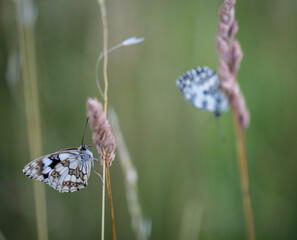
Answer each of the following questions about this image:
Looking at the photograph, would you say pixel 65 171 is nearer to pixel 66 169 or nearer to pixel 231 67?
pixel 66 169

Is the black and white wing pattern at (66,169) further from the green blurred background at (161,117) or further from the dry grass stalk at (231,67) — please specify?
the green blurred background at (161,117)

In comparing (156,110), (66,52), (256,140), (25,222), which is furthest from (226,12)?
(25,222)

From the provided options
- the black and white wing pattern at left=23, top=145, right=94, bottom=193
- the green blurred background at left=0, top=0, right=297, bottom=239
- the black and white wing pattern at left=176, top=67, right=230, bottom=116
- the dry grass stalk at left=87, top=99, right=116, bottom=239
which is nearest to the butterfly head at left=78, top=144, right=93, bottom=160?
the black and white wing pattern at left=23, top=145, right=94, bottom=193

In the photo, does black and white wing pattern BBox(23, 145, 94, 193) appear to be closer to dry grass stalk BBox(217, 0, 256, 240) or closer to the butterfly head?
the butterfly head

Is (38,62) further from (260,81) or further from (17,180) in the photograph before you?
(260,81)

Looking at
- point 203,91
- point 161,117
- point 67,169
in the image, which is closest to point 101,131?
point 203,91

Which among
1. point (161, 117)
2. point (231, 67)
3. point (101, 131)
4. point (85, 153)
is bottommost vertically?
point (161, 117)
